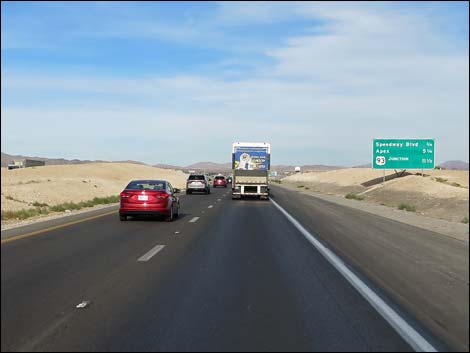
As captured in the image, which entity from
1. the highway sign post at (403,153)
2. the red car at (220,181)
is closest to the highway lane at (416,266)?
the highway sign post at (403,153)

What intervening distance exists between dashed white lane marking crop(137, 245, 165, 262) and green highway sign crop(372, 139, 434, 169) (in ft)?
135

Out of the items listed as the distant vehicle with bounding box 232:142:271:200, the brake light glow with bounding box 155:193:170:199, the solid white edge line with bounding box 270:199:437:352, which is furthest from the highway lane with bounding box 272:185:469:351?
the distant vehicle with bounding box 232:142:271:200

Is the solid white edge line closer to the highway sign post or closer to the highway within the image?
the highway

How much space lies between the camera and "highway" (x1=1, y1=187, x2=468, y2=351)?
6.00m

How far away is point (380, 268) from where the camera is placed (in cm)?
1067

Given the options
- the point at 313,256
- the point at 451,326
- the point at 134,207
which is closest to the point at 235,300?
the point at 451,326

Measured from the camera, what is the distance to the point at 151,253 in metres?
12.4

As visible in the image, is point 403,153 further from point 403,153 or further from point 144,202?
point 144,202

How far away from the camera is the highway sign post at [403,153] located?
5047 centimetres

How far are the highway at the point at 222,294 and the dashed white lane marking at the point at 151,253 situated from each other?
0.02 metres

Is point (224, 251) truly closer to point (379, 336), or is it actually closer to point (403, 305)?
point (403, 305)

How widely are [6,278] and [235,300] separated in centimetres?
370

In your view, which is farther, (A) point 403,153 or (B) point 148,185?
(A) point 403,153

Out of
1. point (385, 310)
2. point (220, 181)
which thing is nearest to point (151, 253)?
point (385, 310)
